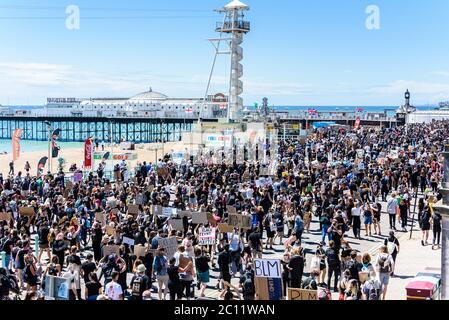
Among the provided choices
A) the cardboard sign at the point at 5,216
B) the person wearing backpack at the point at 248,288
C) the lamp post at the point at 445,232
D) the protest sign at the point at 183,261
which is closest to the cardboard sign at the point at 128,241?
the protest sign at the point at 183,261

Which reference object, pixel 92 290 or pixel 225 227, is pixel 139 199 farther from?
pixel 92 290

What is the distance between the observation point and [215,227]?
60.3 ft

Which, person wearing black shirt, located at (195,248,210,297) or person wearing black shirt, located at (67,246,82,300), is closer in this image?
person wearing black shirt, located at (67,246,82,300)

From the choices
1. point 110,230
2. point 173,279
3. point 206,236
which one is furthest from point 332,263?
point 110,230

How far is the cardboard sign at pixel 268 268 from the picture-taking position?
11945 millimetres

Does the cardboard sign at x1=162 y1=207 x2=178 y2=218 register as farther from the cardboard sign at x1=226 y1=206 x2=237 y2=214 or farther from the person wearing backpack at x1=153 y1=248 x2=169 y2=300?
the person wearing backpack at x1=153 y1=248 x2=169 y2=300

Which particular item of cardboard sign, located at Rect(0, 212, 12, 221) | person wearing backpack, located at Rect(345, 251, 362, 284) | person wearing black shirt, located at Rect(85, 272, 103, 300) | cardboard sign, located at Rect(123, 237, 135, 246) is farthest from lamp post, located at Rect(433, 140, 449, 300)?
cardboard sign, located at Rect(0, 212, 12, 221)

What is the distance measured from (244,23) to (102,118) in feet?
157

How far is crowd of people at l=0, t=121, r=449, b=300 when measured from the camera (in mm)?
12617

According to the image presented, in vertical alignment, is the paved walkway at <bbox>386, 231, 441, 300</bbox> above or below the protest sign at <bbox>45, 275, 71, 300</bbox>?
below

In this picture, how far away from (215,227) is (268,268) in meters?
6.55

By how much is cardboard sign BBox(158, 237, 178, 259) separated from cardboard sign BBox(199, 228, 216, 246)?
75.7 inches

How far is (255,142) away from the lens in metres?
39.8
